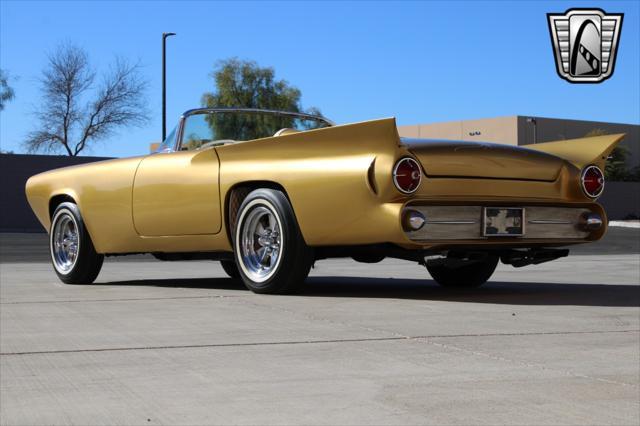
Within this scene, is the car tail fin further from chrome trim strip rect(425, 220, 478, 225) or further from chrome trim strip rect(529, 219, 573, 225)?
chrome trim strip rect(425, 220, 478, 225)

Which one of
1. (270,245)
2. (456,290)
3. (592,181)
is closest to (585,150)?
(592,181)

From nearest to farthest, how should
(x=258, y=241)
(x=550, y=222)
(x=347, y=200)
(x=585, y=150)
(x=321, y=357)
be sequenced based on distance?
(x=321, y=357), (x=347, y=200), (x=550, y=222), (x=258, y=241), (x=585, y=150)

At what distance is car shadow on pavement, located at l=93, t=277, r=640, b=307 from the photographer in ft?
22.9

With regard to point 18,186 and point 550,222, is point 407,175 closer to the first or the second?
point 550,222

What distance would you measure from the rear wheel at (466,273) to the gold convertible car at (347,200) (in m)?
0.01

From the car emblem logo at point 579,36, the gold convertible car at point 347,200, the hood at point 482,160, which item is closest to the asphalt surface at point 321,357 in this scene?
the gold convertible car at point 347,200

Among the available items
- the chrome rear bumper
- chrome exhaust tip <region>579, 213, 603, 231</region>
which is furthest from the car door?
chrome exhaust tip <region>579, 213, 603, 231</region>

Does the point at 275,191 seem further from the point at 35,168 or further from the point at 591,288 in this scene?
the point at 35,168

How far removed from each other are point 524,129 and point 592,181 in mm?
67457

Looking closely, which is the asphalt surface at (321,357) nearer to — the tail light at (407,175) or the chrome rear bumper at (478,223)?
the chrome rear bumper at (478,223)

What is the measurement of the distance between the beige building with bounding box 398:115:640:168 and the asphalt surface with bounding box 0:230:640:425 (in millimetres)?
64369

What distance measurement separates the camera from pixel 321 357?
4402 mm

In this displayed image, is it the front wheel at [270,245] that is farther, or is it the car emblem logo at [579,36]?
the car emblem logo at [579,36]

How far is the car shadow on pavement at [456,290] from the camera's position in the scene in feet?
22.9
